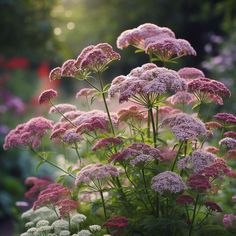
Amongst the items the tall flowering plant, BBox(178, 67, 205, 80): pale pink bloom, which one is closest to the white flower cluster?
the tall flowering plant

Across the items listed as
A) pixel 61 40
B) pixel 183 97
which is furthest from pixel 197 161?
pixel 61 40

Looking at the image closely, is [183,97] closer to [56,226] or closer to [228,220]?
[228,220]

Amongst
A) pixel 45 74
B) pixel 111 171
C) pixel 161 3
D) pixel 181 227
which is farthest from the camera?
pixel 161 3

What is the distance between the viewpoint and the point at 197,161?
376 cm

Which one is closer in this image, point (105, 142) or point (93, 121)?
point (105, 142)

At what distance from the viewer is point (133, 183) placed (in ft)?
13.5

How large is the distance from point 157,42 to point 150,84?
1.57 feet

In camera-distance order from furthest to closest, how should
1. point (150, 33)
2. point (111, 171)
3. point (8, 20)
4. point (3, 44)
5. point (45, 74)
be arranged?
point (45, 74)
point (3, 44)
point (8, 20)
point (150, 33)
point (111, 171)

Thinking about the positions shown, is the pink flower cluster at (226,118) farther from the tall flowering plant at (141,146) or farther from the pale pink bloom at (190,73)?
the pale pink bloom at (190,73)

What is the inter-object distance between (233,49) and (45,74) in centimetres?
480

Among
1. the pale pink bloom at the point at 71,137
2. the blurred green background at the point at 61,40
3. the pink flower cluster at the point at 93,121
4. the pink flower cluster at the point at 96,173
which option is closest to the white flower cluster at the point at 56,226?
the pink flower cluster at the point at 96,173

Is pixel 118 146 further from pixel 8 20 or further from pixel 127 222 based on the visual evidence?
pixel 8 20

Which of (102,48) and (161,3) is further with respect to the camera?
(161,3)

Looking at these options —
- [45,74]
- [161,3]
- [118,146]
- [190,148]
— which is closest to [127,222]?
[118,146]
